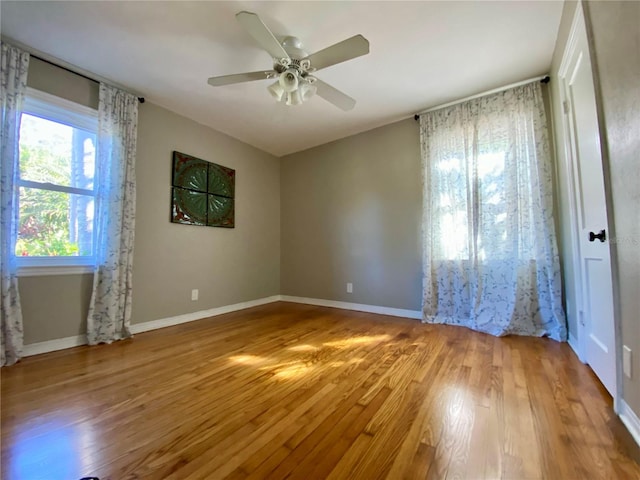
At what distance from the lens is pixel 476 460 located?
987 mm

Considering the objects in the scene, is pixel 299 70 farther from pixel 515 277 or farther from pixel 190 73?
pixel 515 277

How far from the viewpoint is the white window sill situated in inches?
81.8

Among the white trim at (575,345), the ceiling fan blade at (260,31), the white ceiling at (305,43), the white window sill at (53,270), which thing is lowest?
the white trim at (575,345)

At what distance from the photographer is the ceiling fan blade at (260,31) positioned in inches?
58.6

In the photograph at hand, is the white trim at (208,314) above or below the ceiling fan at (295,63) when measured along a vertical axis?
below

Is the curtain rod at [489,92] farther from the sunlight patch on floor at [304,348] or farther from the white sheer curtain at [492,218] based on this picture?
the sunlight patch on floor at [304,348]

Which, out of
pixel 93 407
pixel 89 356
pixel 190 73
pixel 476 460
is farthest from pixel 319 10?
pixel 89 356

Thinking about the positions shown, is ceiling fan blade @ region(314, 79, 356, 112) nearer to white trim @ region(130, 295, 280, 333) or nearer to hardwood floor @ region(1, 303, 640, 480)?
hardwood floor @ region(1, 303, 640, 480)

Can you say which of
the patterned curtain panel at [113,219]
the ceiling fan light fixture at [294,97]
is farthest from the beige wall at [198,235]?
the ceiling fan light fixture at [294,97]

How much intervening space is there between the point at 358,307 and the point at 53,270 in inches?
125

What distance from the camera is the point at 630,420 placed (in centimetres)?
112

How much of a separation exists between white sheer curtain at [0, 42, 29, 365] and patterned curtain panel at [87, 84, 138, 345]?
46 cm

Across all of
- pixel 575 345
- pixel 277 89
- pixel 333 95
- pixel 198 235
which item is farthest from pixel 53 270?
pixel 575 345

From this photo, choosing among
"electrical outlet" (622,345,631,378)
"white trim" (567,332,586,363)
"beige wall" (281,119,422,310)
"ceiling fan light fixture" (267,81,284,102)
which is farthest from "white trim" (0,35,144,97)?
"white trim" (567,332,586,363)
